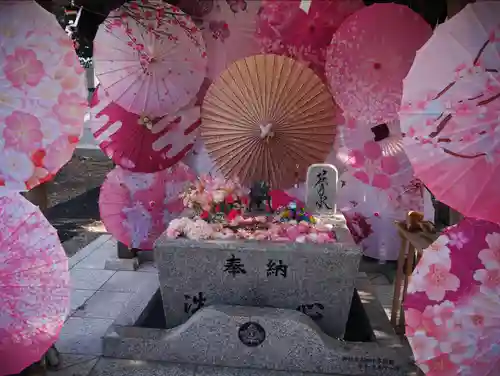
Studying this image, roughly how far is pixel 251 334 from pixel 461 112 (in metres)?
2.48

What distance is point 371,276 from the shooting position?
5988 millimetres

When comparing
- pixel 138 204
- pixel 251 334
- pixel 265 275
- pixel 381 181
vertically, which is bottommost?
pixel 251 334

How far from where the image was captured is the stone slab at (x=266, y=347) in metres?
3.76

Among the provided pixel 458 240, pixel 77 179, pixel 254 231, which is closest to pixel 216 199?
pixel 254 231

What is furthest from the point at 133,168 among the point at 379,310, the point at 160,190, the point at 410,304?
the point at 410,304

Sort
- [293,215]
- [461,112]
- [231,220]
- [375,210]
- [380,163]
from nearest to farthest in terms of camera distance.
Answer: [461,112] → [231,220] → [293,215] → [380,163] → [375,210]

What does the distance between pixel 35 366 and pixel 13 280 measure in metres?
1.54

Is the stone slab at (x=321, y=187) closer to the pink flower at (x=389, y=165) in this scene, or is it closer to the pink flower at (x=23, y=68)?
the pink flower at (x=389, y=165)

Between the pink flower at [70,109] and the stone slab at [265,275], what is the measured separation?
5.13 ft

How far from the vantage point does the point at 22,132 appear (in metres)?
2.54

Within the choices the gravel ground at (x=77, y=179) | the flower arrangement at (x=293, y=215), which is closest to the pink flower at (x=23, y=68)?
the flower arrangement at (x=293, y=215)

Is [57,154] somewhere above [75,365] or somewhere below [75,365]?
above

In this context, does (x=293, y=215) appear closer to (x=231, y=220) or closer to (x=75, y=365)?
(x=231, y=220)

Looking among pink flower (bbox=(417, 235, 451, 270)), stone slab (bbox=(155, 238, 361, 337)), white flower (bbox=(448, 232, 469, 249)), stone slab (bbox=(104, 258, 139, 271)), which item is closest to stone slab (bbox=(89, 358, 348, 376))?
stone slab (bbox=(155, 238, 361, 337))
